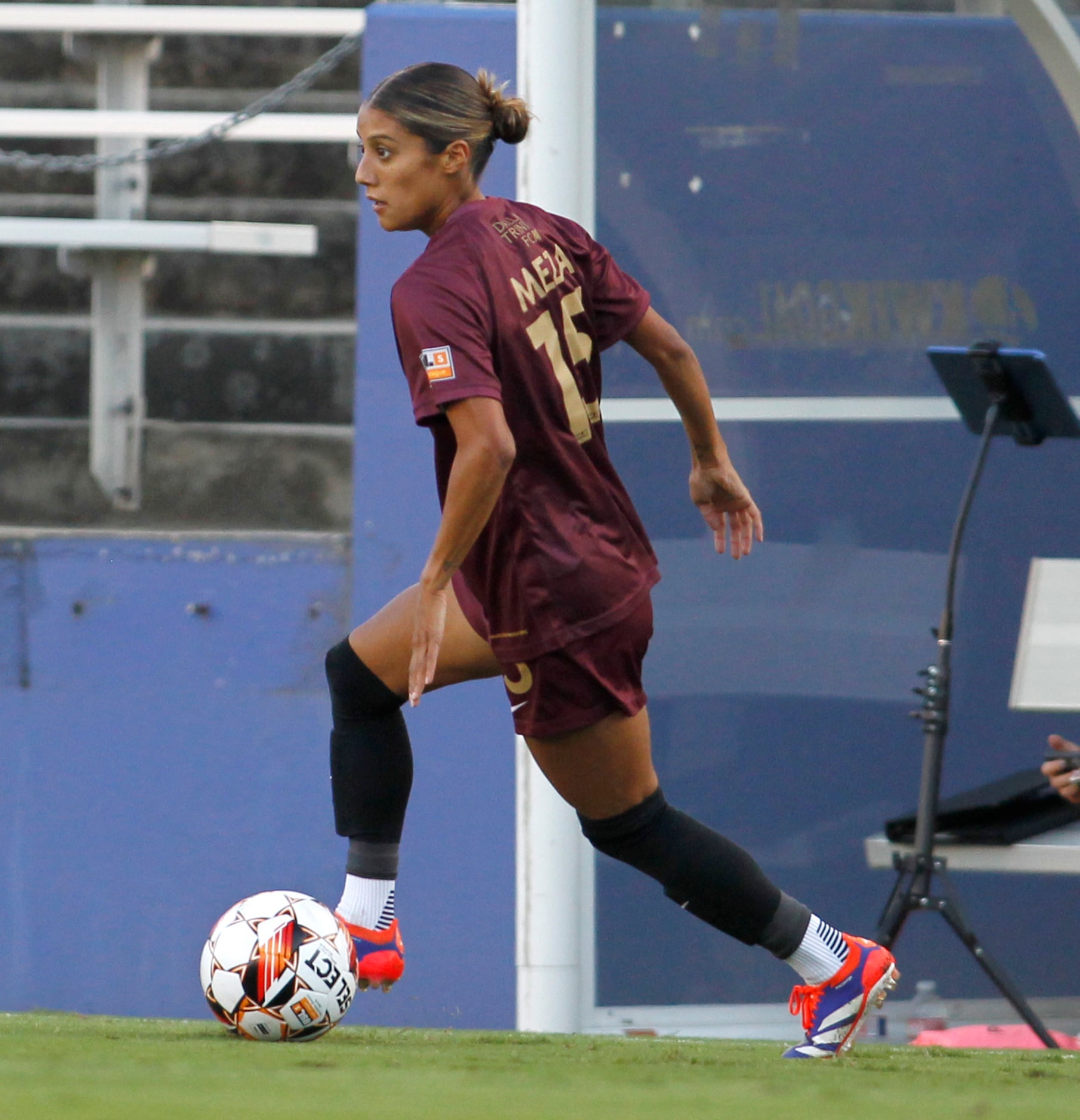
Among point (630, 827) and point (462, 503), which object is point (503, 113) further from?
point (630, 827)

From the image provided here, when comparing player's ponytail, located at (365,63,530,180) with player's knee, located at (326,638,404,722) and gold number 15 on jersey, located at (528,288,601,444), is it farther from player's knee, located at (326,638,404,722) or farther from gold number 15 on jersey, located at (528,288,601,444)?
player's knee, located at (326,638,404,722)

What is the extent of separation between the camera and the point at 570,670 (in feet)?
9.48

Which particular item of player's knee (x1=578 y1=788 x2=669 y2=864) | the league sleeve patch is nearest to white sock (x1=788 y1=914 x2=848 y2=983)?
player's knee (x1=578 y1=788 x2=669 y2=864)

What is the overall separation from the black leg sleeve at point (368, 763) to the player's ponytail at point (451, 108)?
90cm

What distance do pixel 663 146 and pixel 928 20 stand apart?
828 mm

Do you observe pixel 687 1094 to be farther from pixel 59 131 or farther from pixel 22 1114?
pixel 59 131

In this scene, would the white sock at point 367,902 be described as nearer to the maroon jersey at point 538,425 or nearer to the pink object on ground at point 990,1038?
the maroon jersey at point 538,425

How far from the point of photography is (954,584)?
4438mm

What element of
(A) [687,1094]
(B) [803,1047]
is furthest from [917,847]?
(A) [687,1094]

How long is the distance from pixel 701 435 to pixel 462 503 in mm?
707

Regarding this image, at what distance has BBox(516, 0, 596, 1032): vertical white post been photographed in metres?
4.86

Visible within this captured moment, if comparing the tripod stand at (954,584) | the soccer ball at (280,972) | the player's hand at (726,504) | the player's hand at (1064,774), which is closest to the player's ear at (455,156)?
the player's hand at (726,504)

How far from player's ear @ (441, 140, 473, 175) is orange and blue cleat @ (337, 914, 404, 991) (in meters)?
1.32

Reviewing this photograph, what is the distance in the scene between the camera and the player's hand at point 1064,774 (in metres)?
3.50
